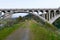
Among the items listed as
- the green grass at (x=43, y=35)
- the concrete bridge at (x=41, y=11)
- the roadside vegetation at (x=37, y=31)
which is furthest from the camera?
the concrete bridge at (x=41, y=11)

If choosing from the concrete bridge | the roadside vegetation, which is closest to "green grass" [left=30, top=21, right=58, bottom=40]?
the roadside vegetation

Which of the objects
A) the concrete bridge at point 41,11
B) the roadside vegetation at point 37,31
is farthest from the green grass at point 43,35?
the concrete bridge at point 41,11

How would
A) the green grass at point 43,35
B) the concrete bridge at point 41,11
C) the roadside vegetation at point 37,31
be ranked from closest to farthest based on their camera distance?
the green grass at point 43,35, the roadside vegetation at point 37,31, the concrete bridge at point 41,11

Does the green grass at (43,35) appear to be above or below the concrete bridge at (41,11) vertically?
above

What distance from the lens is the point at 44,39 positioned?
31.0m

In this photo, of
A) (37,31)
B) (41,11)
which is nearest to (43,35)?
(37,31)

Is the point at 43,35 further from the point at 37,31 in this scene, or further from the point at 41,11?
the point at 41,11

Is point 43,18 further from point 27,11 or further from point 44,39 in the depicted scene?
point 44,39

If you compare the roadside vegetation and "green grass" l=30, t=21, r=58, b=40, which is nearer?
"green grass" l=30, t=21, r=58, b=40

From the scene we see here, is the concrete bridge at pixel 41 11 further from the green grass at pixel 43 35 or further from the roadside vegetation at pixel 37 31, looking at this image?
the green grass at pixel 43 35

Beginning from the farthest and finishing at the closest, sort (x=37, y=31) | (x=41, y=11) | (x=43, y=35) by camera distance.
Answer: (x=41, y=11) → (x=37, y=31) → (x=43, y=35)

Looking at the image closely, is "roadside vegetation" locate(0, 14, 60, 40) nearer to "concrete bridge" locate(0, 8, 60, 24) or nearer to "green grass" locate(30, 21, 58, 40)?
"green grass" locate(30, 21, 58, 40)

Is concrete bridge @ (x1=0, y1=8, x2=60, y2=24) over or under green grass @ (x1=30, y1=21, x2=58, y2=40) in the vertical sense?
under

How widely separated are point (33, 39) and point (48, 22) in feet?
113
